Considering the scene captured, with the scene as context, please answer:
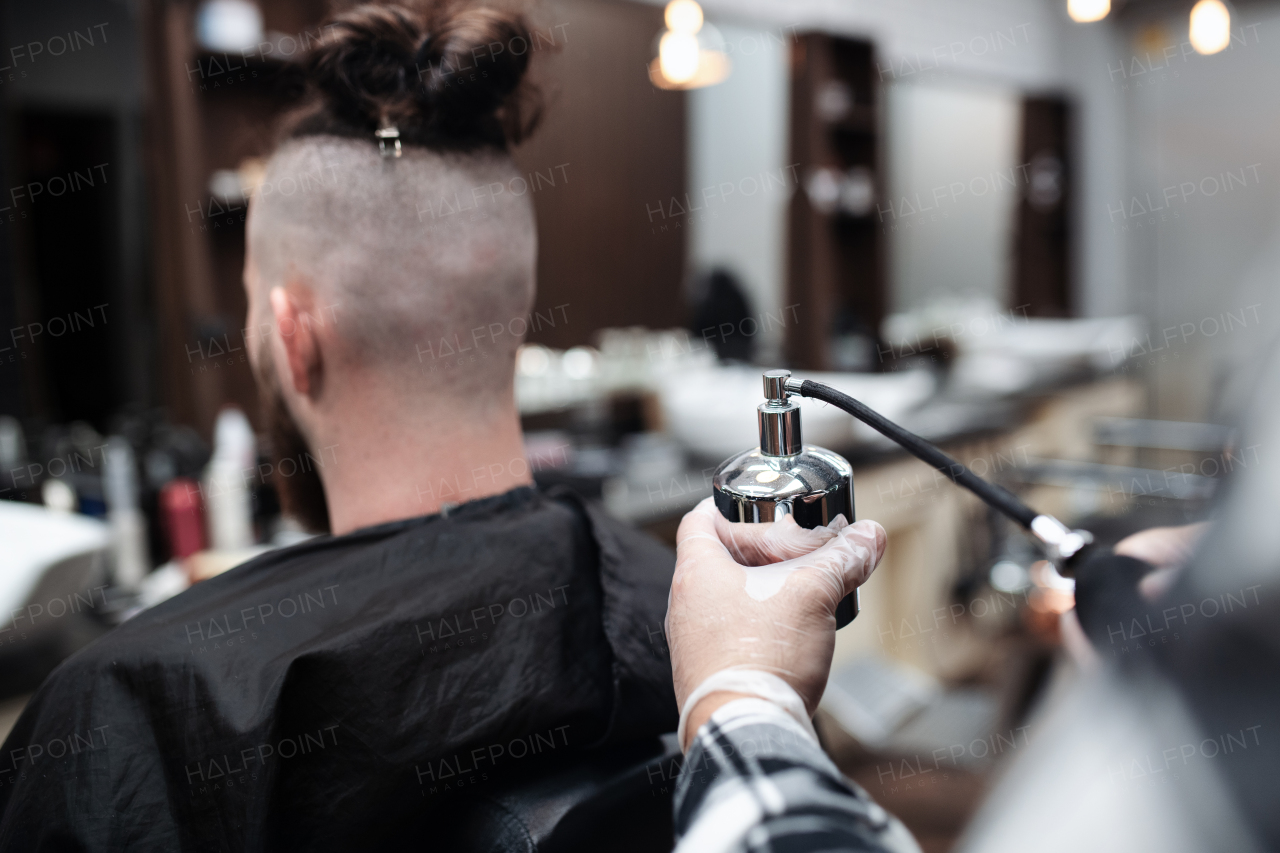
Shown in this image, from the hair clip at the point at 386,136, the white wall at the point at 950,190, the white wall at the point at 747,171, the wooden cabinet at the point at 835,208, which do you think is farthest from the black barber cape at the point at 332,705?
the white wall at the point at 950,190

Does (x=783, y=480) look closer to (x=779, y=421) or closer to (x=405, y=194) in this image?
(x=779, y=421)

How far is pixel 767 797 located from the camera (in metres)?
0.53

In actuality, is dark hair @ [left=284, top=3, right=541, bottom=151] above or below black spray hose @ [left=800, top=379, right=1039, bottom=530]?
above

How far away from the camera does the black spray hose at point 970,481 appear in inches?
27.5

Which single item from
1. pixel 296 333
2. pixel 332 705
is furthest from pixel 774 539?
pixel 296 333

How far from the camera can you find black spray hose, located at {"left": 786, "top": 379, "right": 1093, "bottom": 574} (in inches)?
27.5

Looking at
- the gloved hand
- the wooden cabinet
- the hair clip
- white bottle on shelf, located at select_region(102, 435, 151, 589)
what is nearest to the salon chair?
the gloved hand

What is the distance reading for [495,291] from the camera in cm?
112

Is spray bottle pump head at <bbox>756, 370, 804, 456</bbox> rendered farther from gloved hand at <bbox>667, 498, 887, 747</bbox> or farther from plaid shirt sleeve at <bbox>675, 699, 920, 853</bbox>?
plaid shirt sleeve at <bbox>675, 699, 920, 853</bbox>

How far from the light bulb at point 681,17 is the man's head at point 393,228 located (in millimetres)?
3086

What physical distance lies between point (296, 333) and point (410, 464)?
212 millimetres

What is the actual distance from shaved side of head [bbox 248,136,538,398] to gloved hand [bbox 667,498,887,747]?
1.83 ft

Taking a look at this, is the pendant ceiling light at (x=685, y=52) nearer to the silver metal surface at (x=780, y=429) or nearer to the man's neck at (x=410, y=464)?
the man's neck at (x=410, y=464)

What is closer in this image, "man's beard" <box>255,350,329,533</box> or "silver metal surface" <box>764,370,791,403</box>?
"silver metal surface" <box>764,370,791,403</box>
